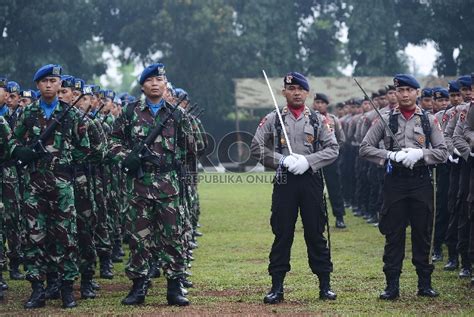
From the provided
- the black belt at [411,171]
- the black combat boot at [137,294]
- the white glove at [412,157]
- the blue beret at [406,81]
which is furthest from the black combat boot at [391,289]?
the black combat boot at [137,294]

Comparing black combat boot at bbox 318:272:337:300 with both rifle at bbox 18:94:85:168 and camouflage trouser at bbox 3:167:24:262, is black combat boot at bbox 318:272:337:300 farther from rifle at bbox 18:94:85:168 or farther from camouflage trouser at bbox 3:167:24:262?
camouflage trouser at bbox 3:167:24:262

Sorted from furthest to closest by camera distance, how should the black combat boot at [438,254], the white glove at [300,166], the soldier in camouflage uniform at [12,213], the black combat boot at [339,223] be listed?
the black combat boot at [339,223] → the black combat boot at [438,254] → the soldier in camouflage uniform at [12,213] → the white glove at [300,166]

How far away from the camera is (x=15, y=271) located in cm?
1187

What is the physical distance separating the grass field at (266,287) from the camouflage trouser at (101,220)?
0.42 meters

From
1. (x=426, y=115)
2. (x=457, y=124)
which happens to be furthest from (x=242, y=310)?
(x=457, y=124)

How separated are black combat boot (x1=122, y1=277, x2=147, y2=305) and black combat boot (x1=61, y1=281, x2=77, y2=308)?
1.75ft

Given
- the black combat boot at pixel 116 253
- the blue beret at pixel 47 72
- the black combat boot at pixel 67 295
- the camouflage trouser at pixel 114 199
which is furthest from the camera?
the black combat boot at pixel 116 253

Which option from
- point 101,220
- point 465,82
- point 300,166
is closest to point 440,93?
point 465,82

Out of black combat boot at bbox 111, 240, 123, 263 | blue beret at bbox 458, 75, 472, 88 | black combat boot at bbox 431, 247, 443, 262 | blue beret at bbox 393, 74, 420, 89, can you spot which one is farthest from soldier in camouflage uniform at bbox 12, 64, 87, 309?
black combat boot at bbox 431, 247, 443, 262

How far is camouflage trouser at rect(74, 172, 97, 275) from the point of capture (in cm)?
1012

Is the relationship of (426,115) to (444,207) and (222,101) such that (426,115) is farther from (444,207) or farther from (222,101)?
(222,101)

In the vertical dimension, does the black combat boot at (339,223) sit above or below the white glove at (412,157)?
below

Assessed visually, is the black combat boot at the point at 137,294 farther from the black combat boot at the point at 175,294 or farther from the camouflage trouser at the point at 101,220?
the camouflage trouser at the point at 101,220

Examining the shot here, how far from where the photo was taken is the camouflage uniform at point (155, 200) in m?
9.33
